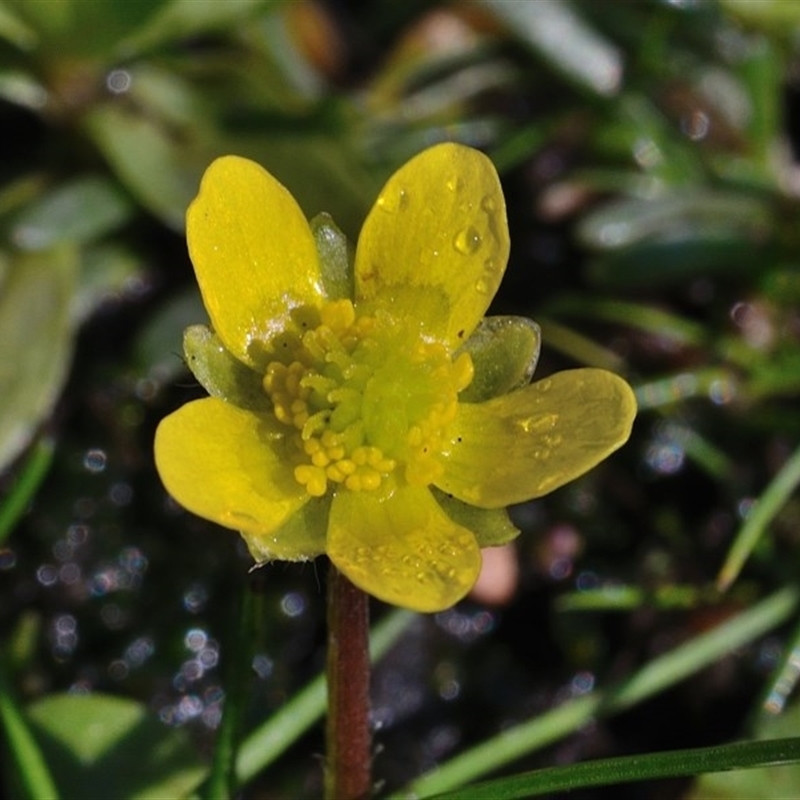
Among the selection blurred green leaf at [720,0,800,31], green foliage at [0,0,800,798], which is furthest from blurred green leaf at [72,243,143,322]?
blurred green leaf at [720,0,800,31]

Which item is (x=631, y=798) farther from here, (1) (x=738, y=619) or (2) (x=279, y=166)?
(2) (x=279, y=166)

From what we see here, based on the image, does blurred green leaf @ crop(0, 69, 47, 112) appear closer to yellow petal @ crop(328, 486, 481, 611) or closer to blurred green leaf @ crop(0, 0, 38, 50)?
blurred green leaf @ crop(0, 0, 38, 50)

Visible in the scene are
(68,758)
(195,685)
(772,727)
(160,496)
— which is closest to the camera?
(68,758)

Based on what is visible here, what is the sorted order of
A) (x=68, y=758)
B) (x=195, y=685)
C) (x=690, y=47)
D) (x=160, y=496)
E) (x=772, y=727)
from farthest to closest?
(x=690, y=47) < (x=160, y=496) < (x=195, y=685) < (x=772, y=727) < (x=68, y=758)

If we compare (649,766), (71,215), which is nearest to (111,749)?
(649,766)

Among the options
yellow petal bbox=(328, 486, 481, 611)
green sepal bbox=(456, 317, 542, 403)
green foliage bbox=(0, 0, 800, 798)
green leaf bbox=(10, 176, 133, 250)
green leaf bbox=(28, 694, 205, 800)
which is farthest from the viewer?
green leaf bbox=(10, 176, 133, 250)

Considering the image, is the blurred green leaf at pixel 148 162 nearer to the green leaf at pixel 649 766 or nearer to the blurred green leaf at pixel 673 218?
the blurred green leaf at pixel 673 218

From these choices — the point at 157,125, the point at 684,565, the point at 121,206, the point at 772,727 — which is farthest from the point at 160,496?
the point at 772,727
